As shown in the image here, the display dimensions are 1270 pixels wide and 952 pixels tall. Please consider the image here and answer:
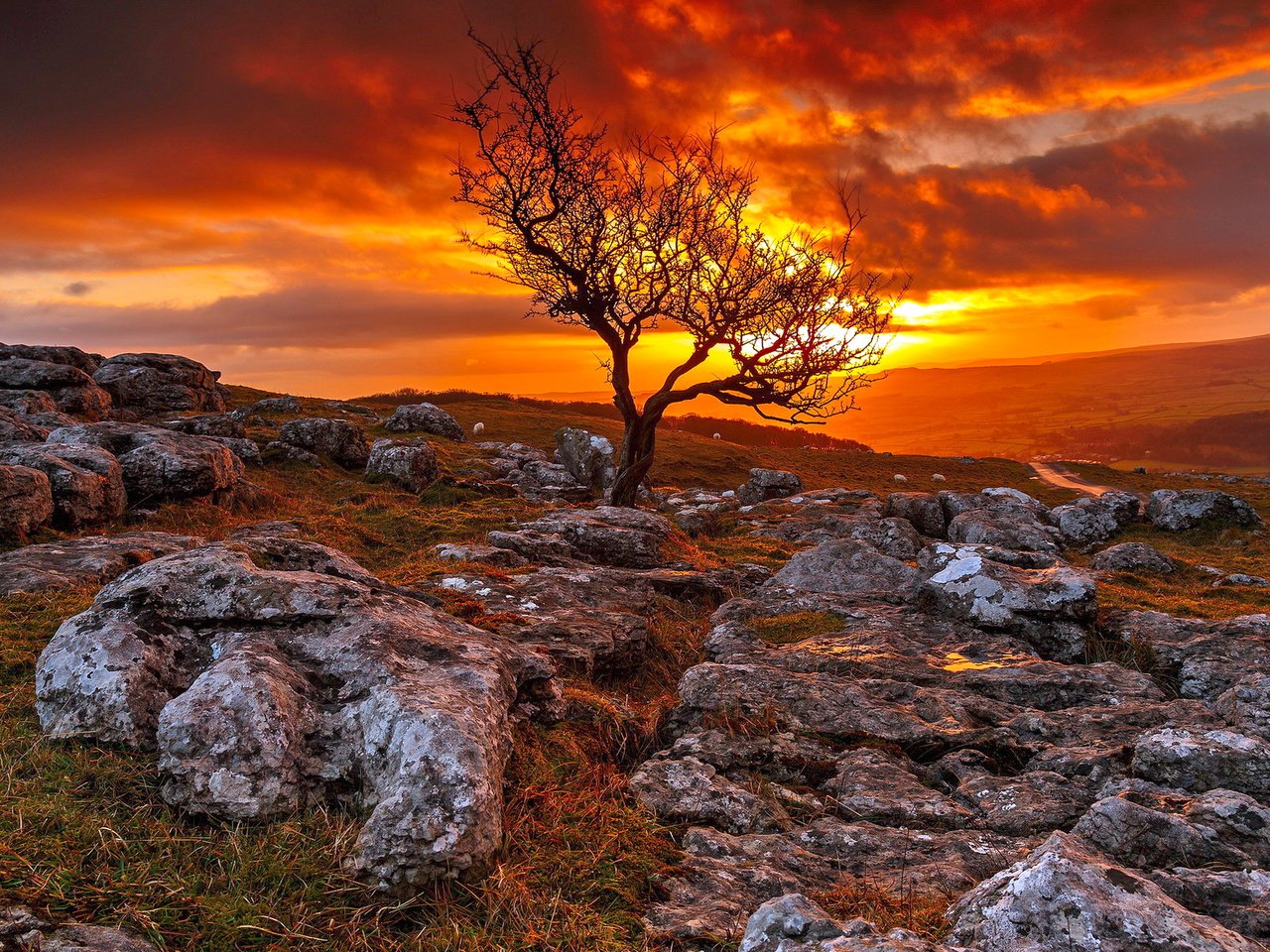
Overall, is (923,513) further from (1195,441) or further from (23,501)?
(1195,441)

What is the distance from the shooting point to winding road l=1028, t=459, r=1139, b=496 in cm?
4644

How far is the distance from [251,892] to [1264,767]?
26.2 ft

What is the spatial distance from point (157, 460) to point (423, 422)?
25569 millimetres

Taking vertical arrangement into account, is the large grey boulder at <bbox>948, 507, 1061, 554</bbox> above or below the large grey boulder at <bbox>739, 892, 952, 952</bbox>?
below

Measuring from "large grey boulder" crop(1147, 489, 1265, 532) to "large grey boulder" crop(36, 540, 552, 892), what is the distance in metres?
32.0

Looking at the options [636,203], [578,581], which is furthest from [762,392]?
[578,581]

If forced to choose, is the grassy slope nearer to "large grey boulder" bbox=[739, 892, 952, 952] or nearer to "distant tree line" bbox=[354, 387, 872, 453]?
"large grey boulder" bbox=[739, 892, 952, 952]

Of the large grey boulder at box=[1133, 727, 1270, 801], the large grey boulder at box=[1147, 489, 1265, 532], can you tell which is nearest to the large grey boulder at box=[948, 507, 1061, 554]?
the large grey boulder at box=[1147, 489, 1265, 532]

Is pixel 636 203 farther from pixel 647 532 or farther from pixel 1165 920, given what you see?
pixel 1165 920

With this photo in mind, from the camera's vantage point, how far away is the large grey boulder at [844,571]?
45.0 feet

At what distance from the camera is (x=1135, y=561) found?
2117 centimetres

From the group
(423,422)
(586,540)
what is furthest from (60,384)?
(586,540)

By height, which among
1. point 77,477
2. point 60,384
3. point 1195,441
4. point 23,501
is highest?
point 60,384

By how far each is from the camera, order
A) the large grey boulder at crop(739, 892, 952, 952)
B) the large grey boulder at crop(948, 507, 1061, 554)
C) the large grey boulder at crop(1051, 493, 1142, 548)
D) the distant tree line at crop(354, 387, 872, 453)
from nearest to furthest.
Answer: the large grey boulder at crop(739, 892, 952, 952), the large grey boulder at crop(948, 507, 1061, 554), the large grey boulder at crop(1051, 493, 1142, 548), the distant tree line at crop(354, 387, 872, 453)
